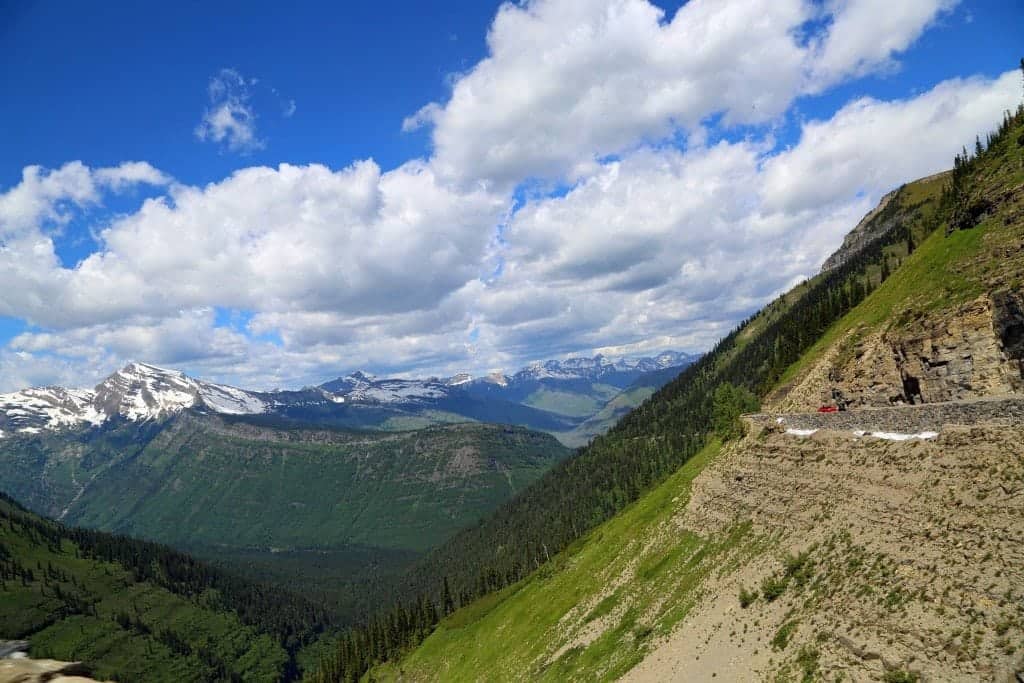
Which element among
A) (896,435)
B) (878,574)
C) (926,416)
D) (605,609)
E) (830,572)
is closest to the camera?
(878,574)

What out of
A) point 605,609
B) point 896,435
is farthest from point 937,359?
point 605,609

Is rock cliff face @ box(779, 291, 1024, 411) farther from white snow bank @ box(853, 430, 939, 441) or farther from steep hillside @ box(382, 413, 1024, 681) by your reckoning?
steep hillside @ box(382, 413, 1024, 681)

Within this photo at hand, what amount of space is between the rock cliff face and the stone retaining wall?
1633 cm

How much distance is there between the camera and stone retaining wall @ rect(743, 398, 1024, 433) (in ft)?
93.8

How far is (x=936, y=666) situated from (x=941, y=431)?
607 inches

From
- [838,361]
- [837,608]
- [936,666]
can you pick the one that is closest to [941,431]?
[837,608]

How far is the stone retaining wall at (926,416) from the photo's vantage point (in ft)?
93.8

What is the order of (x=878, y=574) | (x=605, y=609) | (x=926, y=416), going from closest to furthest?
(x=878, y=574) → (x=926, y=416) → (x=605, y=609)

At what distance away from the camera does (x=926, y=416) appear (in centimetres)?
3319

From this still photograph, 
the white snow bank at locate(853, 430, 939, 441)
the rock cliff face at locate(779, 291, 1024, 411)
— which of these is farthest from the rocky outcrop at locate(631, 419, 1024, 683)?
the rock cliff face at locate(779, 291, 1024, 411)

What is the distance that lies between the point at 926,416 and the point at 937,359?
112 ft

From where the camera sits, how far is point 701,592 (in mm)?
39375

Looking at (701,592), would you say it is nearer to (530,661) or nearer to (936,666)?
(936,666)

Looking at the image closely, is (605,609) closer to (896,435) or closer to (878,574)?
(896,435)
